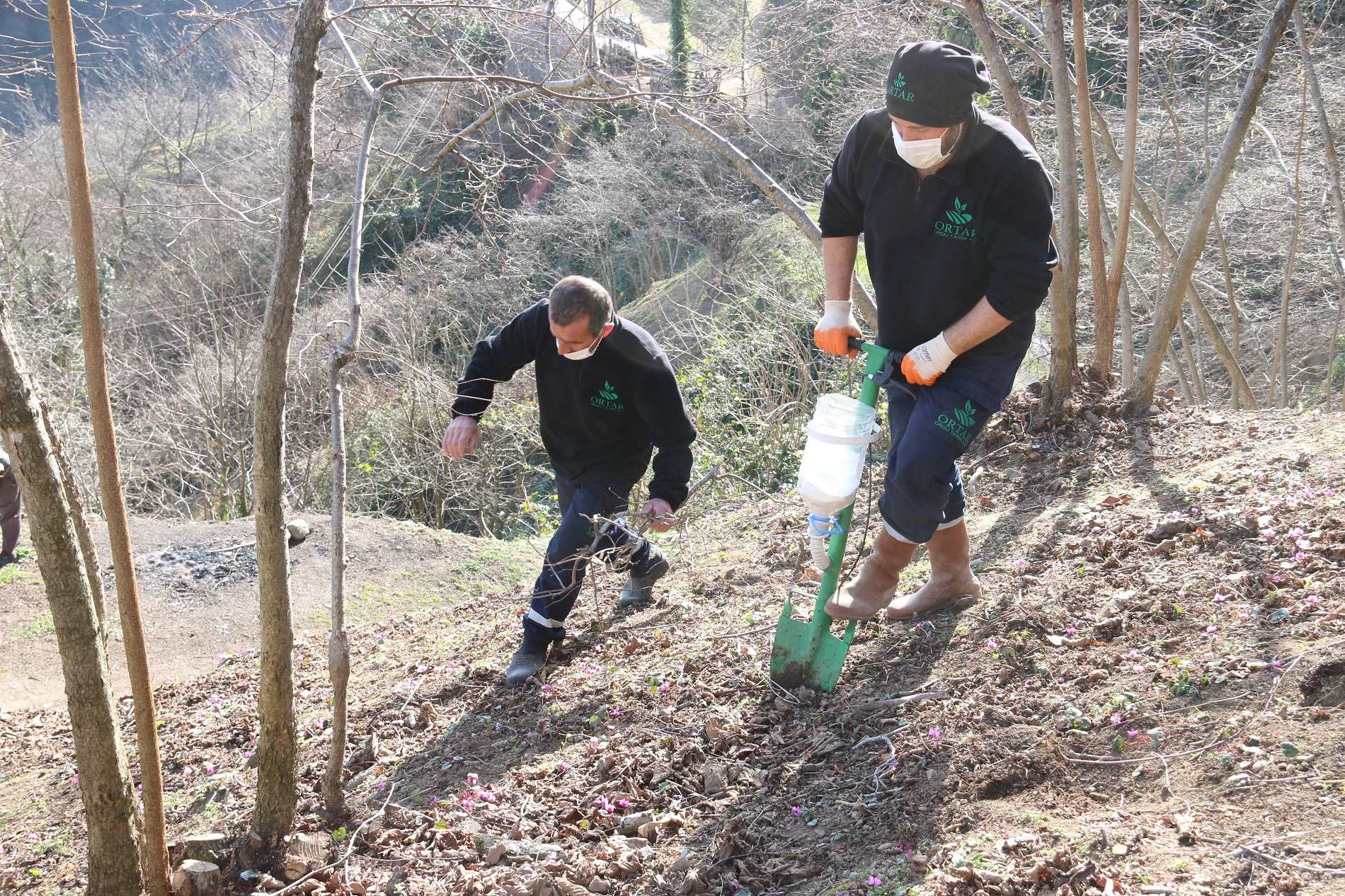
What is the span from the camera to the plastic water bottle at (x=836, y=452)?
2.97 m

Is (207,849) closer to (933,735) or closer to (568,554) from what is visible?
(568,554)

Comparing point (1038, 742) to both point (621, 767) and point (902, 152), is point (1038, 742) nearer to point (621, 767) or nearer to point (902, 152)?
point (621, 767)

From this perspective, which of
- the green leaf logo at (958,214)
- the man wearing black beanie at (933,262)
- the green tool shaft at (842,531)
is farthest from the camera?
the green tool shaft at (842,531)

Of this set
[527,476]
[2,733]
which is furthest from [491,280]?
[2,733]

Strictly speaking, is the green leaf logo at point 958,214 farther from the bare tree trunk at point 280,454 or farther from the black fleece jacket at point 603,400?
the bare tree trunk at point 280,454

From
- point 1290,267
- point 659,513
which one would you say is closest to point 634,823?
point 659,513

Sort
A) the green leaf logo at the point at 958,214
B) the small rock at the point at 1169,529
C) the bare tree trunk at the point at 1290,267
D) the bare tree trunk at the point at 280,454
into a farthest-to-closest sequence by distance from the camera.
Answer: the bare tree trunk at the point at 1290,267 → the small rock at the point at 1169,529 → the green leaf logo at the point at 958,214 → the bare tree trunk at the point at 280,454

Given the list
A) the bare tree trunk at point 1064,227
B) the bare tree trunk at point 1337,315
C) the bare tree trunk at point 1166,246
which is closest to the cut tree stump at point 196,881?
the bare tree trunk at point 1064,227

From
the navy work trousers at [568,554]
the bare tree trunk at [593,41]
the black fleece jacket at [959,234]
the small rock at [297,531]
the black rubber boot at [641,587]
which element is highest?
the bare tree trunk at [593,41]

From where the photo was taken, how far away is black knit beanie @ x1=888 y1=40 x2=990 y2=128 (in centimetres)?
274

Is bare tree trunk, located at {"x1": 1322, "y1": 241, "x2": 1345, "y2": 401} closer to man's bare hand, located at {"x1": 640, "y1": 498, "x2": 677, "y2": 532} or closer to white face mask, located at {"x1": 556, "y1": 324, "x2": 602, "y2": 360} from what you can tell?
man's bare hand, located at {"x1": 640, "y1": 498, "x2": 677, "y2": 532}

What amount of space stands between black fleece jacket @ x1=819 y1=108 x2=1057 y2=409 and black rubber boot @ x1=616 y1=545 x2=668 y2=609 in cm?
187

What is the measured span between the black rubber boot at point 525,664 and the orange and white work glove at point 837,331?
1.77 m

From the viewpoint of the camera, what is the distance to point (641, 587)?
4723 mm
